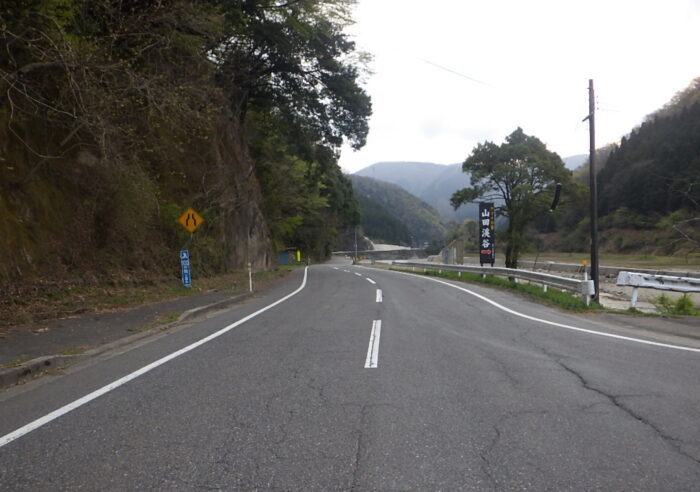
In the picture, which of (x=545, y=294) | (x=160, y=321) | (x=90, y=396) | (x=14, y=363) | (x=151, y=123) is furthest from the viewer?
(x=151, y=123)

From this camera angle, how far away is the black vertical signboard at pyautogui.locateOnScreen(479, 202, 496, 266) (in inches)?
1078

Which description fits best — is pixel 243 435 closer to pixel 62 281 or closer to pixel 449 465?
pixel 449 465

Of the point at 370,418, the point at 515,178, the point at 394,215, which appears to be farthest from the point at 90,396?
the point at 394,215

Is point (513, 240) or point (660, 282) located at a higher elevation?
point (513, 240)

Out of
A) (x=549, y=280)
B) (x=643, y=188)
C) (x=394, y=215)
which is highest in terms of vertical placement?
(x=394, y=215)

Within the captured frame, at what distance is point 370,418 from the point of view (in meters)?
3.76

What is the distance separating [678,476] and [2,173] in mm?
13482

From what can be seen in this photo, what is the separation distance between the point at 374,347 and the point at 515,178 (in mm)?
27064

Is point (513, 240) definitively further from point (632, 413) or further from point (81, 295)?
point (632, 413)

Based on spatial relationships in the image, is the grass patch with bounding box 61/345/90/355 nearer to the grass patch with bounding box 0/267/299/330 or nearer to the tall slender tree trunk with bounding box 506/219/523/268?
the grass patch with bounding box 0/267/299/330

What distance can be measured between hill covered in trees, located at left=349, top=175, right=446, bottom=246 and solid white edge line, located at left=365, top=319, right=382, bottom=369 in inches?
5411

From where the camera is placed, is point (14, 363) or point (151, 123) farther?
point (151, 123)

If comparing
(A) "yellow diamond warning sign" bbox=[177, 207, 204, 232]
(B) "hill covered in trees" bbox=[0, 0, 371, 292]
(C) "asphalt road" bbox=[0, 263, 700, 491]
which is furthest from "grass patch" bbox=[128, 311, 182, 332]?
(A) "yellow diamond warning sign" bbox=[177, 207, 204, 232]

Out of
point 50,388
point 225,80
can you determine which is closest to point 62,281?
point 50,388
